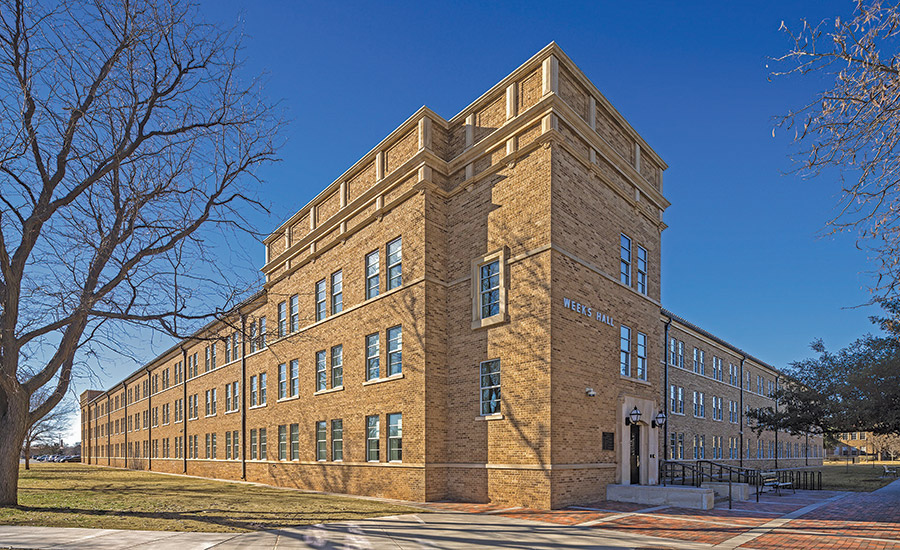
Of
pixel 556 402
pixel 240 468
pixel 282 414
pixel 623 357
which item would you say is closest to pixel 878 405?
pixel 623 357

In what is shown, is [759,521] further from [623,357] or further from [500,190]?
[500,190]

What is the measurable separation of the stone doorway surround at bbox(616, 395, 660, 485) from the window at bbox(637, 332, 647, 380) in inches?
33.6

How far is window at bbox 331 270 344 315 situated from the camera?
930 inches

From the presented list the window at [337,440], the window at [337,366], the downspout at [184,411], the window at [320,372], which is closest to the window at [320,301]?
the window at [320,372]

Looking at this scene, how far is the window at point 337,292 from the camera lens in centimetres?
2361

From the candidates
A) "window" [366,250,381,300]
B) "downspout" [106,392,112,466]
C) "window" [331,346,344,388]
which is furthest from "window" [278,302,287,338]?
"downspout" [106,392,112,466]

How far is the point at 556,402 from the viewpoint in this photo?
15570 mm

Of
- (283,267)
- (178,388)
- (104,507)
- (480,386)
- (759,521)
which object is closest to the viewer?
(759,521)

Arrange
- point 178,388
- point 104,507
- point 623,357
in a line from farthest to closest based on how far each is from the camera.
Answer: point 178,388 → point 623,357 → point 104,507

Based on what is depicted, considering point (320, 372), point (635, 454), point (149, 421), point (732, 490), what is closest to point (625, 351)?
point (635, 454)

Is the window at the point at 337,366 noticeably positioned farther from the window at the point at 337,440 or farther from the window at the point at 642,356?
the window at the point at 642,356

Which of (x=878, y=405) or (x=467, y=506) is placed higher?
(x=878, y=405)

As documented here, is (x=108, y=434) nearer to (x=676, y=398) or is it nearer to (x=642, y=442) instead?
(x=676, y=398)

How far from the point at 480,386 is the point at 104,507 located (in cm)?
1013
